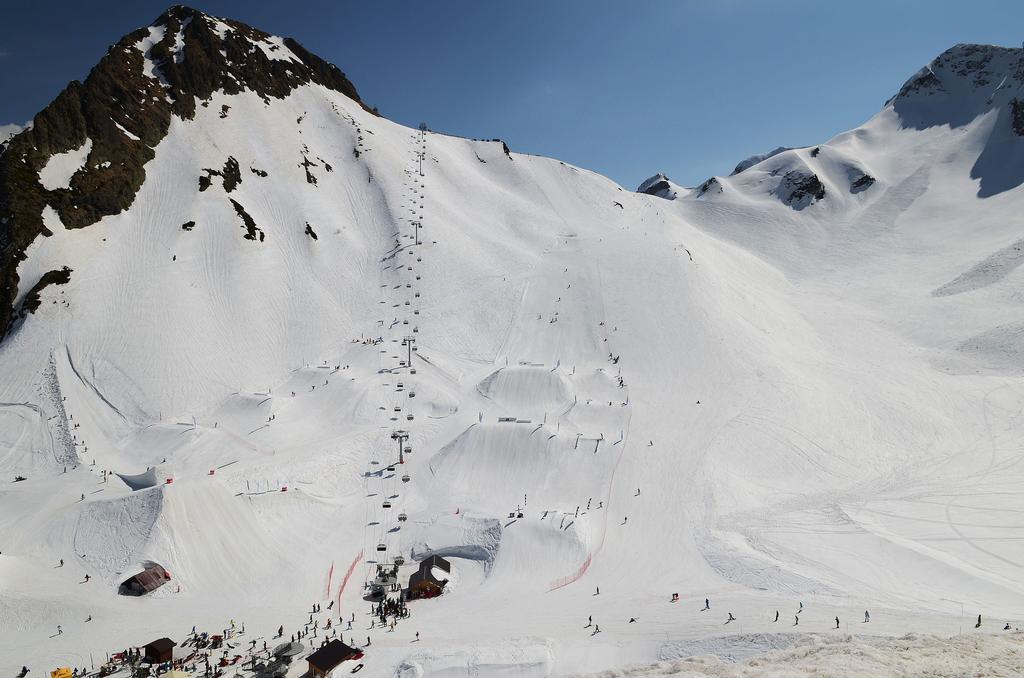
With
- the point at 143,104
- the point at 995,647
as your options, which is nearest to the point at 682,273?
the point at 995,647

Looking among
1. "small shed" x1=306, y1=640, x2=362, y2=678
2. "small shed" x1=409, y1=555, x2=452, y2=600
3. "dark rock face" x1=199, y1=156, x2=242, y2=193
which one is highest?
"dark rock face" x1=199, y1=156, x2=242, y2=193

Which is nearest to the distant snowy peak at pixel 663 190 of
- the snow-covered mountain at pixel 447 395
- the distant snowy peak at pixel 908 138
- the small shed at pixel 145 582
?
the distant snowy peak at pixel 908 138

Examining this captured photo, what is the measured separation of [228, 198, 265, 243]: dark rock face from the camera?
65.6m

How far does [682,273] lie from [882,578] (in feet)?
155

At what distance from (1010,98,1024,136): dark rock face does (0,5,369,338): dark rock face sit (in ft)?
500

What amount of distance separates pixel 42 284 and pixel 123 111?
31.9 m

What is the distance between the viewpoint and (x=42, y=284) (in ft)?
174

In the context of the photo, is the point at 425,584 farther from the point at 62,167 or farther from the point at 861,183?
the point at 861,183

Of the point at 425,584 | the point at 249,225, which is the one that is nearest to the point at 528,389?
the point at 425,584

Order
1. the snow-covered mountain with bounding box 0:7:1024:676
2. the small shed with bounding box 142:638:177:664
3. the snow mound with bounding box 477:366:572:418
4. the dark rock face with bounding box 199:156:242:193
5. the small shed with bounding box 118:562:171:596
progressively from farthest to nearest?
1. the dark rock face with bounding box 199:156:242:193
2. the snow mound with bounding box 477:366:572:418
3. the small shed with bounding box 118:562:171:596
4. the snow-covered mountain with bounding box 0:7:1024:676
5. the small shed with bounding box 142:638:177:664

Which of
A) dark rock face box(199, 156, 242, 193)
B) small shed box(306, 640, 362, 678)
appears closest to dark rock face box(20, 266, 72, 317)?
dark rock face box(199, 156, 242, 193)

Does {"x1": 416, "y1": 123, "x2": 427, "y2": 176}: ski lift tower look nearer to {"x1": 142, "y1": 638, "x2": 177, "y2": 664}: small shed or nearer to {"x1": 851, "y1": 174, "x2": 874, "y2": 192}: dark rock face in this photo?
{"x1": 142, "y1": 638, "x2": 177, "y2": 664}: small shed

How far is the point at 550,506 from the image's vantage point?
3750 cm

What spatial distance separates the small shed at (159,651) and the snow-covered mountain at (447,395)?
179 cm
